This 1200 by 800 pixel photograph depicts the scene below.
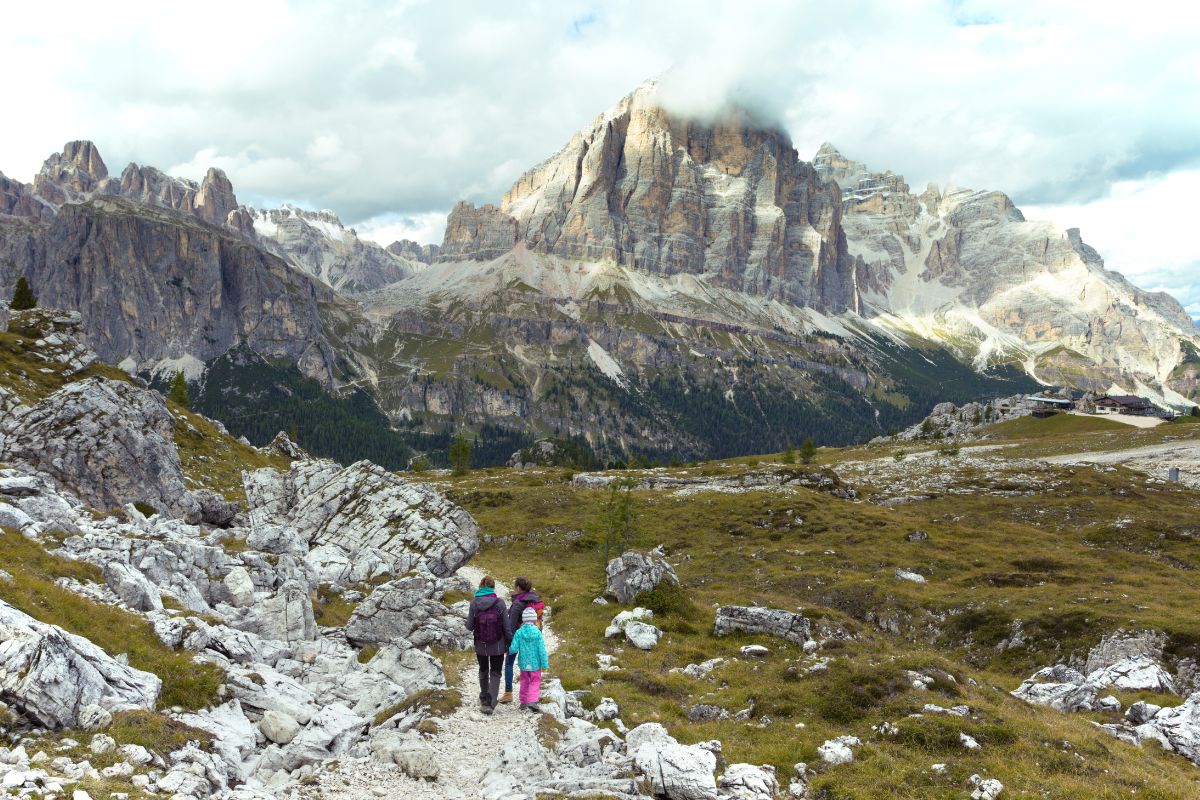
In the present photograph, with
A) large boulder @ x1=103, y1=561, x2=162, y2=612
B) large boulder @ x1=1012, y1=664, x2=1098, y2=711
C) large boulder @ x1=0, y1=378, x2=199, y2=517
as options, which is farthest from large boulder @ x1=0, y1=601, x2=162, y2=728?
large boulder @ x1=0, y1=378, x2=199, y2=517

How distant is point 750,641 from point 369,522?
94.1 ft

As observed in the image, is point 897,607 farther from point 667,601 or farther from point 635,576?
point 635,576

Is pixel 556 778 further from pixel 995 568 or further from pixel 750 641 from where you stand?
pixel 995 568

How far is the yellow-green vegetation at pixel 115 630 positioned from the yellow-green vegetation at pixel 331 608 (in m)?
10.1

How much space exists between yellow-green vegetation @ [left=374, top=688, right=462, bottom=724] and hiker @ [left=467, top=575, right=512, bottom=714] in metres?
0.99

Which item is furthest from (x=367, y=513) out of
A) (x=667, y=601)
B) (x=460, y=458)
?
(x=460, y=458)

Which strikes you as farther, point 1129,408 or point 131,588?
point 1129,408

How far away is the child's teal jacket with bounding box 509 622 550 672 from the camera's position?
21.1m

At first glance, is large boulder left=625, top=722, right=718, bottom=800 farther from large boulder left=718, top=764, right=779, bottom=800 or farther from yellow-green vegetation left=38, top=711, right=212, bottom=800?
yellow-green vegetation left=38, top=711, right=212, bottom=800

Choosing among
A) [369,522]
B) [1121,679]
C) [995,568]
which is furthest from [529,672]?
[995,568]

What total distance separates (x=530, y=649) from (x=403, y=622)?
35.2ft

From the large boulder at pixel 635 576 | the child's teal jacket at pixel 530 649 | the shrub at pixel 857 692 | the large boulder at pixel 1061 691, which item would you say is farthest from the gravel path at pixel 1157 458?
the child's teal jacket at pixel 530 649

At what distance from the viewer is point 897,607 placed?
41.8 metres

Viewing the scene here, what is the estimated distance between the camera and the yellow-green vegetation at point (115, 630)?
16622 millimetres
